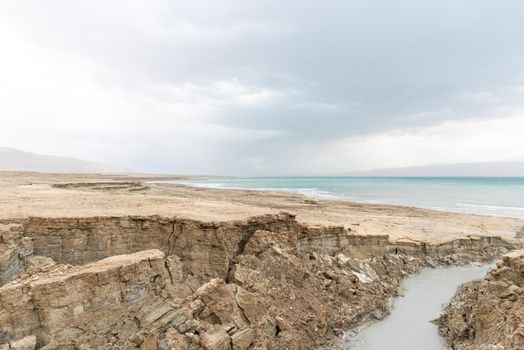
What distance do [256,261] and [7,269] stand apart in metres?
6.29

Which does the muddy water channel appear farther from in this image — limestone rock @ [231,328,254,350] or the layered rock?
limestone rock @ [231,328,254,350]

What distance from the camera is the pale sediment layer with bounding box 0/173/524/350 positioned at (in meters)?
6.60

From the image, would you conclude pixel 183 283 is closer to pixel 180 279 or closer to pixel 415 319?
pixel 180 279

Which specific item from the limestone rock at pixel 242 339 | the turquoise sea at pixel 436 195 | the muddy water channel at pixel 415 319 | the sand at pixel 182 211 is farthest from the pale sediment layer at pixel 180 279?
the turquoise sea at pixel 436 195

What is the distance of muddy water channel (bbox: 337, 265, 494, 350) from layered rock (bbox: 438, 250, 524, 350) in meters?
0.57

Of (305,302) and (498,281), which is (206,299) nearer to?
(305,302)

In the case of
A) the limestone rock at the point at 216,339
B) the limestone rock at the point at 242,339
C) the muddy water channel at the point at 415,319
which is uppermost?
the limestone rock at the point at 216,339

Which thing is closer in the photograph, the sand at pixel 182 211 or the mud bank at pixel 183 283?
the mud bank at pixel 183 283

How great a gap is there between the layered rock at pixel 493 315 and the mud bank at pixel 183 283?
2.24m

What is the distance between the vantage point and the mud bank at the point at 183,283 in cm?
657

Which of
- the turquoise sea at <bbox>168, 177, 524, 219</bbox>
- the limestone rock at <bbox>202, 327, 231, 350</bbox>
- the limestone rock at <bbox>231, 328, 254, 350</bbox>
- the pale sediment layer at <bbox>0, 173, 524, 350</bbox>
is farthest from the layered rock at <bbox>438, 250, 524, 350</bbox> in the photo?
the turquoise sea at <bbox>168, 177, 524, 219</bbox>

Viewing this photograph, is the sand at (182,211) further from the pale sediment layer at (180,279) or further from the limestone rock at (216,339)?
the limestone rock at (216,339)

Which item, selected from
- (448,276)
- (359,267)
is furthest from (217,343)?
(448,276)

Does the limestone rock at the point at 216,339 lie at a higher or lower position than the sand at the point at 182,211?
lower
